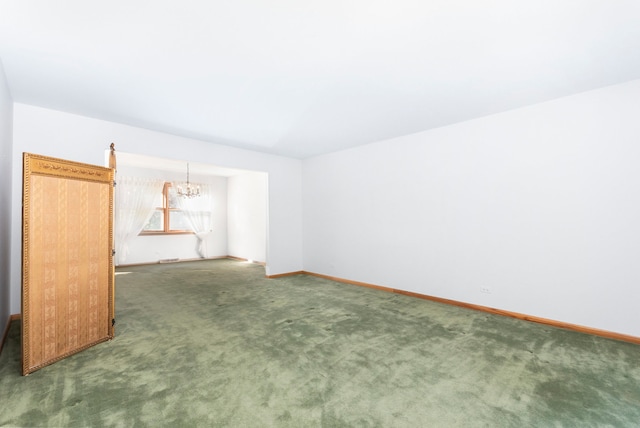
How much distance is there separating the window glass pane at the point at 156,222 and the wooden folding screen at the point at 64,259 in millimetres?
5735

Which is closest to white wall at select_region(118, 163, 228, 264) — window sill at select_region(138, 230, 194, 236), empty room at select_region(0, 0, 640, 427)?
window sill at select_region(138, 230, 194, 236)

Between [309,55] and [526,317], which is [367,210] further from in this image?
[309,55]

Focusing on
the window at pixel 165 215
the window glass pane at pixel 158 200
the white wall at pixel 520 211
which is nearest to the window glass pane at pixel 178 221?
the window at pixel 165 215

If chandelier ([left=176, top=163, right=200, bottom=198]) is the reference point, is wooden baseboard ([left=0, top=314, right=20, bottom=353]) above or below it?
below

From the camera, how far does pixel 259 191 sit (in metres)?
8.36

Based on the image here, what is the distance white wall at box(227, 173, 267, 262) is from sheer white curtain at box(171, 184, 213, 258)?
2.22 feet

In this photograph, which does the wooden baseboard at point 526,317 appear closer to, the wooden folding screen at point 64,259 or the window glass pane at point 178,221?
the wooden folding screen at point 64,259

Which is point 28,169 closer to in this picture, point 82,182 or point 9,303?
point 82,182

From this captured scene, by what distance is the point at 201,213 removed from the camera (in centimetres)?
886

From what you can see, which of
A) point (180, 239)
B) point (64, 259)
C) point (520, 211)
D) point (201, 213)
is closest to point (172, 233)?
point (180, 239)

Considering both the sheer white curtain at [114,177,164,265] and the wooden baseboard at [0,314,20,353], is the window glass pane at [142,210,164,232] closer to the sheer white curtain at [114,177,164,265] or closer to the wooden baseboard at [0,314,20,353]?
the sheer white curtain at [114,177,164,265]

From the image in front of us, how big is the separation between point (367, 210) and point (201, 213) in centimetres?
561

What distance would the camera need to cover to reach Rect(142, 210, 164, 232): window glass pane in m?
8.20

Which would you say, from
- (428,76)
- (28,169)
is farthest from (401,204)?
(28,169)
